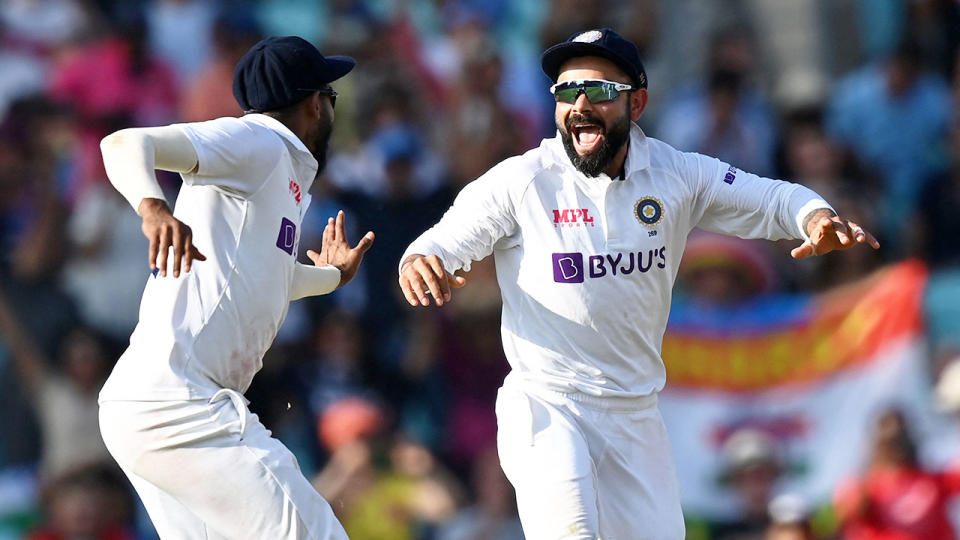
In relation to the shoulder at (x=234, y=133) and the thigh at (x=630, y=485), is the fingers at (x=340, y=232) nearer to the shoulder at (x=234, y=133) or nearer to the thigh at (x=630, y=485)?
the shoulder at (x=234, y=133)

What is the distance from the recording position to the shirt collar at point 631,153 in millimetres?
5832

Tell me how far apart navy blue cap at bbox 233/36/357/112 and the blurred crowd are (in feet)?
14.2

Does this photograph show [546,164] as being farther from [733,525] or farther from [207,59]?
[207,59]

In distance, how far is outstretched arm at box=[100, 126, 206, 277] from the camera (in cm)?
446

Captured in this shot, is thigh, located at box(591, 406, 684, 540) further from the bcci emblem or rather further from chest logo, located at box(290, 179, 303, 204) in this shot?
chest logo, located at box(290, 179, 303, 204)

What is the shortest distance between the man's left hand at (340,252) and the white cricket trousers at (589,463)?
2.76 feet

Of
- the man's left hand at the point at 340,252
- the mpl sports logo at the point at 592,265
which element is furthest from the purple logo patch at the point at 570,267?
the man's left hand at the point at 340,252

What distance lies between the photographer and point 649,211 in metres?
5.79

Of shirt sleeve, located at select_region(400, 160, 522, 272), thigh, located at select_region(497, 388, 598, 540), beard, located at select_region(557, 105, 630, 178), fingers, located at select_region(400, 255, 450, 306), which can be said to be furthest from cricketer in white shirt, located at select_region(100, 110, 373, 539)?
beard, located at select_region(557, 105, 630, 178)

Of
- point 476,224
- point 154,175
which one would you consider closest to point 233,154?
point 154,175

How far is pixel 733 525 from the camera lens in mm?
9656

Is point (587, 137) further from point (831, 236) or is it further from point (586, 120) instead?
point (831, 236)

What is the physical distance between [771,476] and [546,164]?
439cm

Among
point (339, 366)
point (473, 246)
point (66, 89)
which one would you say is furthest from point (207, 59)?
point (473, 246)
